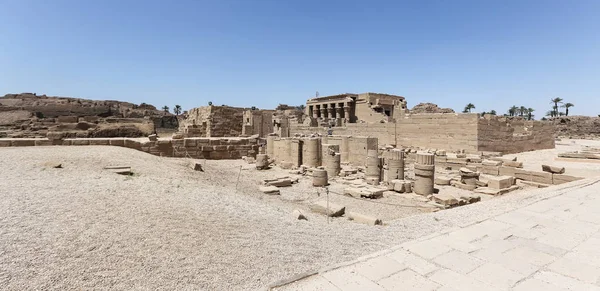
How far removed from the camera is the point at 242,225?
17.2 ft

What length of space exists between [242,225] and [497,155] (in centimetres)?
1894

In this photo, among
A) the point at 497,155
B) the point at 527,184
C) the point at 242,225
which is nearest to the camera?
the point at 242,225

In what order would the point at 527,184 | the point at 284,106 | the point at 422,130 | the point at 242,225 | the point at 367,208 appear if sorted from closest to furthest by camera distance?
the point at 242,225, the point at 367,208, the point at 527,184, the point at 422,130, the point at 284,106

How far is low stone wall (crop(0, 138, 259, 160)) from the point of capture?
11602mm

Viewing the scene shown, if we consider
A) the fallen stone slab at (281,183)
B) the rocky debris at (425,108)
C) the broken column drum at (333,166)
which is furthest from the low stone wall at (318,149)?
the rocky debris at (425,108)

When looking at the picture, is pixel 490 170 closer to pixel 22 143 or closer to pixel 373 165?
pixel 373 165

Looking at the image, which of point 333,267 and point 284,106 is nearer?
point 333,267

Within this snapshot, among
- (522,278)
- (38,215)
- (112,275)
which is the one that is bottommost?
(522,278)

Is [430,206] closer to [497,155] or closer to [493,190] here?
[493,190]

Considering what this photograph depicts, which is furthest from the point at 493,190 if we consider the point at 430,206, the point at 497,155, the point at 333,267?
the point at 333,267

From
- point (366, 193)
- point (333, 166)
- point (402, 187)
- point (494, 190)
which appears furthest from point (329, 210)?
point (494, 190)

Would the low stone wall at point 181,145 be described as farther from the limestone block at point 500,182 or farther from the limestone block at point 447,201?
the limestone block at point 500,182

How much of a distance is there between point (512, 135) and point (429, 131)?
6.31 meters

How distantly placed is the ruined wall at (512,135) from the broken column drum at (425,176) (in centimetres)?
996
